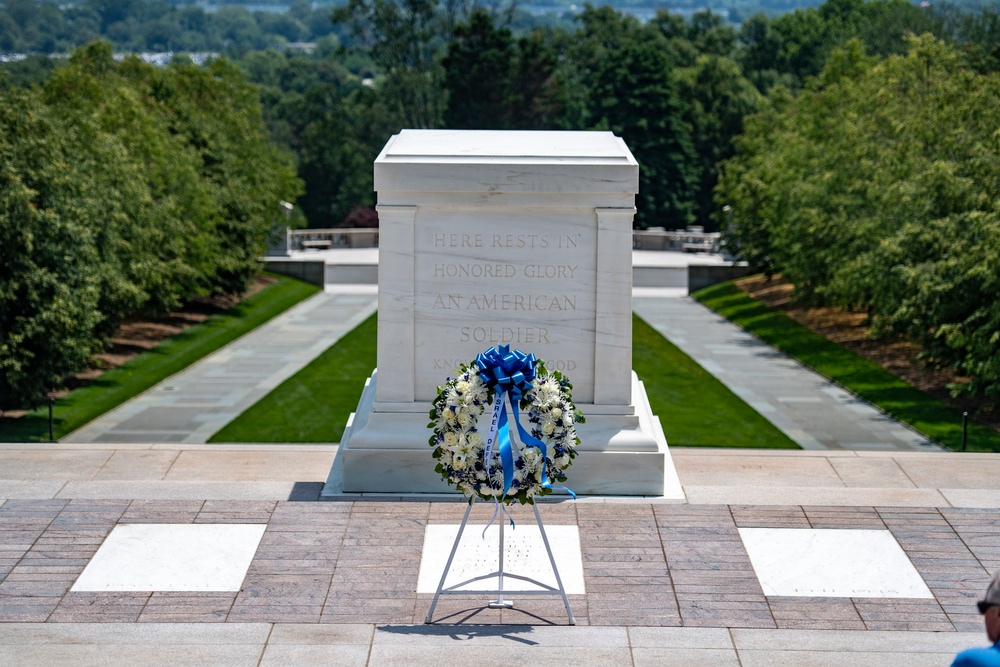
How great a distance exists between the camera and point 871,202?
97.0 ft

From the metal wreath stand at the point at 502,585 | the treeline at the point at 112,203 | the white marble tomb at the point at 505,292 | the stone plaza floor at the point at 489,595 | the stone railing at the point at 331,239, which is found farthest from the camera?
the stone railing at the point at 331,239

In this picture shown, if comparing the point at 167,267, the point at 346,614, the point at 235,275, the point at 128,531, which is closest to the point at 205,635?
the point at 346,614

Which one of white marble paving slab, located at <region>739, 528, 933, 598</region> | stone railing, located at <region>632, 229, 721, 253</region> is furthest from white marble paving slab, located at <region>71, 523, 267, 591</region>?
stone railing, located at <region>632, 229, 721, 253</region>

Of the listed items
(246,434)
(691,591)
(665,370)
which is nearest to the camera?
(691,591)

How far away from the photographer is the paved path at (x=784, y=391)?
21.0 metres

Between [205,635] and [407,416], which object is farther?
[407,416]

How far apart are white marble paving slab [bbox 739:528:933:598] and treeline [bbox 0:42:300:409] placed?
13409mm

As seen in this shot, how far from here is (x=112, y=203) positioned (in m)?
25.7

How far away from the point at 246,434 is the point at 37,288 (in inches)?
156

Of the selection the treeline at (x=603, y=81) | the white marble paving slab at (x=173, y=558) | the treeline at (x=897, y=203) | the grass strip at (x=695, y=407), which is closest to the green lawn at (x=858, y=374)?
the treeline at (x=897, y=203)

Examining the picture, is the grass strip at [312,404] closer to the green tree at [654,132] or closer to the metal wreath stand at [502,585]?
the metal wreath stand at [502,585]

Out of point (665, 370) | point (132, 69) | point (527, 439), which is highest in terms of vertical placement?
point (132, 69)

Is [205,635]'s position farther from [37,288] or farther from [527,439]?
[37,288]

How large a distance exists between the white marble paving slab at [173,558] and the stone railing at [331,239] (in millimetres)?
43748
